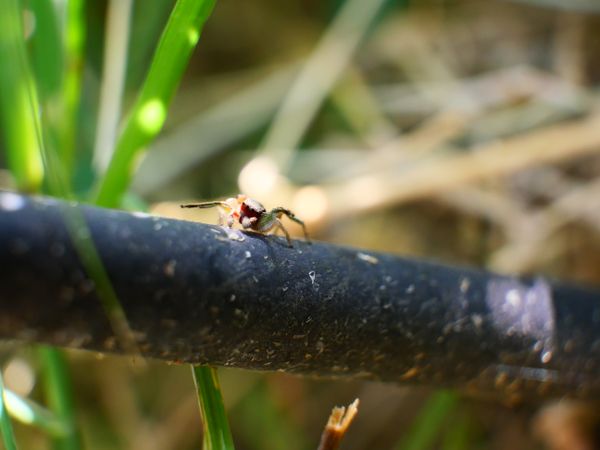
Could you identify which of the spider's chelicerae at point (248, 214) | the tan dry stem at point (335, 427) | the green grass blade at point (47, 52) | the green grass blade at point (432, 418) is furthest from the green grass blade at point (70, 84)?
the green grass blade at point (432, 418)

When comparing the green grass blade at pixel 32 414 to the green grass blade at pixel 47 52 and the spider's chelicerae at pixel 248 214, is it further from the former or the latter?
the green grass blade at pixel 47 52

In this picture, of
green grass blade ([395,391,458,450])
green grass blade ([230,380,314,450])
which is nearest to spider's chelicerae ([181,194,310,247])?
green grass blade ([395,391,458,450])

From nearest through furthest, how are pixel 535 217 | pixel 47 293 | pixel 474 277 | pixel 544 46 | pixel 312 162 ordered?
pixel 47 293 < pixel 474 277 < pixel 535 217 < pixel 312 162 < pixel 544 46

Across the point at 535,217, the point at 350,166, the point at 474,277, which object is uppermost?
the point at 350,166

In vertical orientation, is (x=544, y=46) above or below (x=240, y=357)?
above

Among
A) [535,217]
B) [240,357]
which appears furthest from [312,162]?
[240,357]

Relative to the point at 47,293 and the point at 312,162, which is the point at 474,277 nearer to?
the point at 47,293

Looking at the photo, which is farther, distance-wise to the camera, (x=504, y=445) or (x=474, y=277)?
(x=504, y=445)

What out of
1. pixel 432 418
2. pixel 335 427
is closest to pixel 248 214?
pixel 335 427
